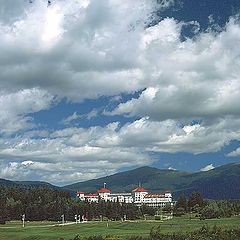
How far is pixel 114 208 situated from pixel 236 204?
4936cm

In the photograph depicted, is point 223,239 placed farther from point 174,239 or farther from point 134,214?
point 134,214

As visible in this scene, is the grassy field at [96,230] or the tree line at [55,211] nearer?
the grassy field at [96,230]

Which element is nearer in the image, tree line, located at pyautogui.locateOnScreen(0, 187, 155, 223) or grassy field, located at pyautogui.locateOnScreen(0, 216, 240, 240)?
grassy field, located at pyautogui.locateOnScreen(0, 216, 240, 240)

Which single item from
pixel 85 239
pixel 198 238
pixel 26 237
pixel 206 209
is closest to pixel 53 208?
pixel 206 209

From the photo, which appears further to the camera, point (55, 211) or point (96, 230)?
point (55, 211)

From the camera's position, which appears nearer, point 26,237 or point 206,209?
point 26,237

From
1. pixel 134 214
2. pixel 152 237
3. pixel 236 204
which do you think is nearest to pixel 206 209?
pixel 236 204

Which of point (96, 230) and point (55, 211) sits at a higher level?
point (55, 211)

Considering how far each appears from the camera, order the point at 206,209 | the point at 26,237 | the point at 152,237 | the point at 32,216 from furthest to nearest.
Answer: the point at 32,216
the point at 206,209
the point at 26,237
the point at 152,237

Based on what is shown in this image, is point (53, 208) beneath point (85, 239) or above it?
above

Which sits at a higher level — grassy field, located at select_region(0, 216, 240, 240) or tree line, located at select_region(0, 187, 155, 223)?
tree line, located at select_region(0, 187, 155, 223)

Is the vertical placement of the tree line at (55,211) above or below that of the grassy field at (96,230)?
above

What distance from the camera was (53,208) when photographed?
7574 inches

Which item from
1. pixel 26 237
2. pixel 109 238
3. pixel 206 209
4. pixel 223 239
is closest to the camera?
pixel 223 239
